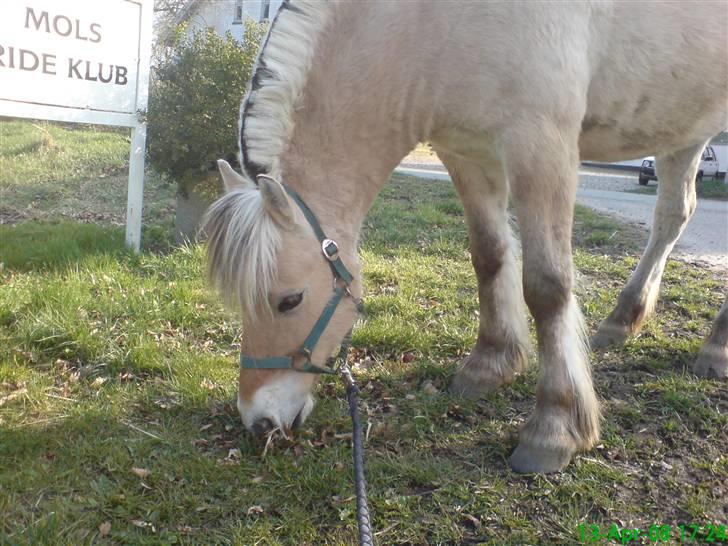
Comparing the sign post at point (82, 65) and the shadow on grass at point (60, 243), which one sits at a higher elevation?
the sign post at point (82, 65)

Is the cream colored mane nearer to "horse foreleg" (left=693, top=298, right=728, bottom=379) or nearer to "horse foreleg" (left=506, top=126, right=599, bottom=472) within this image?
"horse foreleg" (left=506, top=126, right=599, bottom=472)

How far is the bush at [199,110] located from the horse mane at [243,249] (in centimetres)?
276

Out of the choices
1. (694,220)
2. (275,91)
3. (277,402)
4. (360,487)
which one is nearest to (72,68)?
(275,91)

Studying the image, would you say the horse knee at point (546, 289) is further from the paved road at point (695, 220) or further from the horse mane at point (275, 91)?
the paved road at point (695, 220)

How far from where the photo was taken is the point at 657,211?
3.86m

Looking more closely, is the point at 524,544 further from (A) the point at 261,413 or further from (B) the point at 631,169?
(B) the point at 631,169

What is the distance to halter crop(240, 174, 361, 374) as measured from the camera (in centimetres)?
217

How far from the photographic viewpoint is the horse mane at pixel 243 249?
204cm

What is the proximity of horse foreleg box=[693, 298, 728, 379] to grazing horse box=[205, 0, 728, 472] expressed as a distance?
114 cm

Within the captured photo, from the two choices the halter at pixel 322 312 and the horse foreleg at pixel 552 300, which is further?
the horse foreleg at pixel 552 300

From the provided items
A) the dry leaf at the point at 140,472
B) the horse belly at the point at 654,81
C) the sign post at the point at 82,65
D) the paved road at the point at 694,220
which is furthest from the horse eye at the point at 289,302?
the paved road at the point at 694,220

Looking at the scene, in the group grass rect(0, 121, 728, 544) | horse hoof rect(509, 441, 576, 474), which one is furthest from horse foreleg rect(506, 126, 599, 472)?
grass rect(0, 121, 728, 544)

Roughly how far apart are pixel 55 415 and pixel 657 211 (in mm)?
3682

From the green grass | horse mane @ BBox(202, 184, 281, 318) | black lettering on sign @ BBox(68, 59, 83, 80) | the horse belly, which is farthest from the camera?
the green grass
